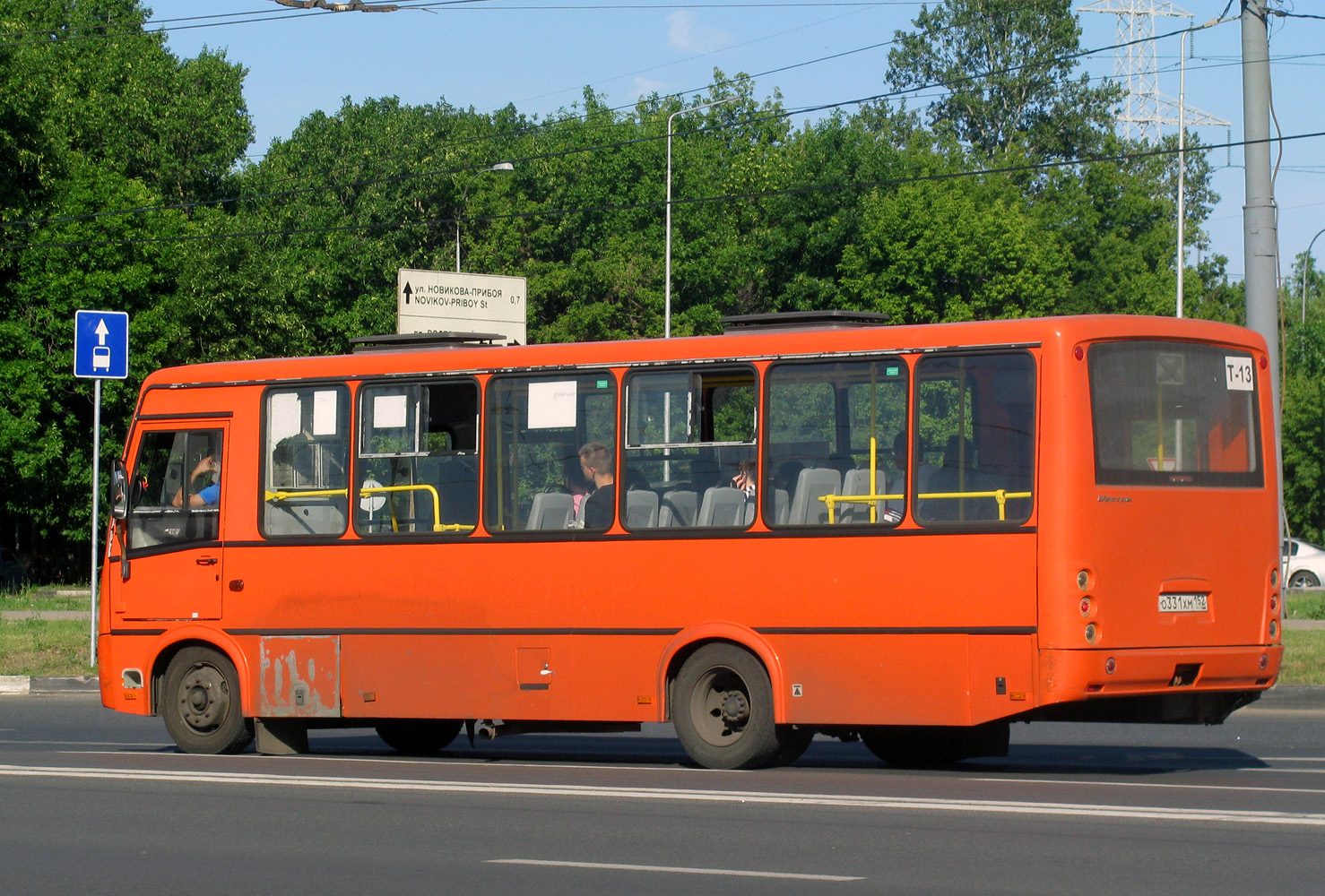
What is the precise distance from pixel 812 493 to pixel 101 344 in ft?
37.6

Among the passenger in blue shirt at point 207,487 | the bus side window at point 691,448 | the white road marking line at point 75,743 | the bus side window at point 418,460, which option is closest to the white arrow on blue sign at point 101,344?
the white road marking line at point 75,743

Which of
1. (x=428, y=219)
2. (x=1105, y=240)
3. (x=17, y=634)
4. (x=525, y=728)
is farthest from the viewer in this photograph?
(x=1105, y=240)

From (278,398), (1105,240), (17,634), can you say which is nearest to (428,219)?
(1105,240)

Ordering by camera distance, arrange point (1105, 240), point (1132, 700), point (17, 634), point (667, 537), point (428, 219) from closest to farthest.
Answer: point (1132, 700), point (667, 537), point (17, 634), point (428, 219), point (1105, 240)

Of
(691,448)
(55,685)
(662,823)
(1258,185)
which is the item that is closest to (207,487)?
(691,448)

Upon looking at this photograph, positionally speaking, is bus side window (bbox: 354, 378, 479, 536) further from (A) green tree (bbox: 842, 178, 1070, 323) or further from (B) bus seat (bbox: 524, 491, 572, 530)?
(A) green tree (bbox: 842, 178, 1070, 323)

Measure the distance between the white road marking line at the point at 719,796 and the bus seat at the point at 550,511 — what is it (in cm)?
200

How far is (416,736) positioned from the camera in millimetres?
14008

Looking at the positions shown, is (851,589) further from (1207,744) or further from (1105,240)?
(1105,240)

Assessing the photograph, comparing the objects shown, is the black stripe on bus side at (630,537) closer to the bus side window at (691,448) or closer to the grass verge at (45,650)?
the bus side window at (691,448)

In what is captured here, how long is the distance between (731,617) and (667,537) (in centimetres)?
71

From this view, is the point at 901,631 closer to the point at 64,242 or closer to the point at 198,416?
the point at 198,416

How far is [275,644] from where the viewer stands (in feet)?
43.3

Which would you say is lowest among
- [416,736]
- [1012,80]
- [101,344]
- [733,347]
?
[416,736]
